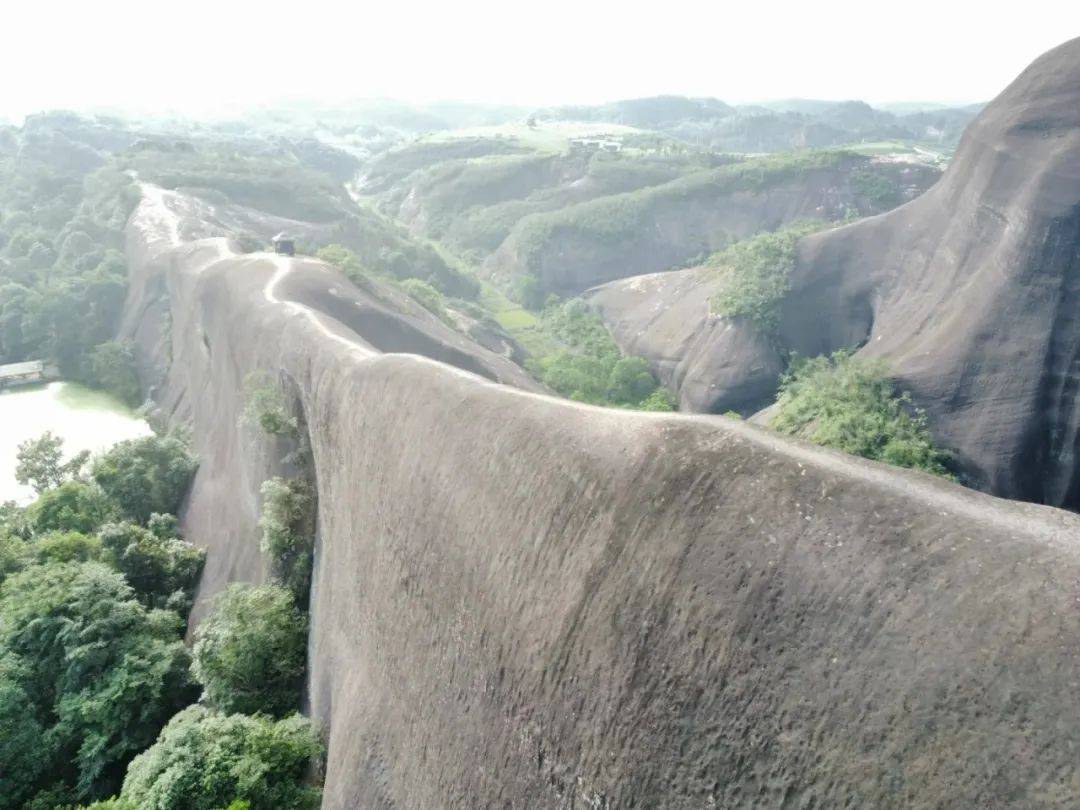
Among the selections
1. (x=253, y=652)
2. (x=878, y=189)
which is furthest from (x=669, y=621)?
(x=878, y=189)

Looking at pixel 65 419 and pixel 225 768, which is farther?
pixel 65 419

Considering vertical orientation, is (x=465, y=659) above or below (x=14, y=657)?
above

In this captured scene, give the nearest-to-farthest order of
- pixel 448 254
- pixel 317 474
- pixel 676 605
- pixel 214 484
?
pixel 676 605, pixel 317 474, pixel 214 484, pixel 448 254

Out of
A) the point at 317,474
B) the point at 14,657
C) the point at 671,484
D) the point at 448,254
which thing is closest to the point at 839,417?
the point at 317,474

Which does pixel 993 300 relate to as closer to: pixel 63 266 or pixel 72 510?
pixel 72 510

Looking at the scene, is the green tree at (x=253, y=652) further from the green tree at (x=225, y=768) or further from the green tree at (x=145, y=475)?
the green tree at (x=145, y=475)

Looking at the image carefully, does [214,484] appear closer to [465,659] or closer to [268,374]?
[268,374]

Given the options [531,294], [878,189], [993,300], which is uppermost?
[878,189]
